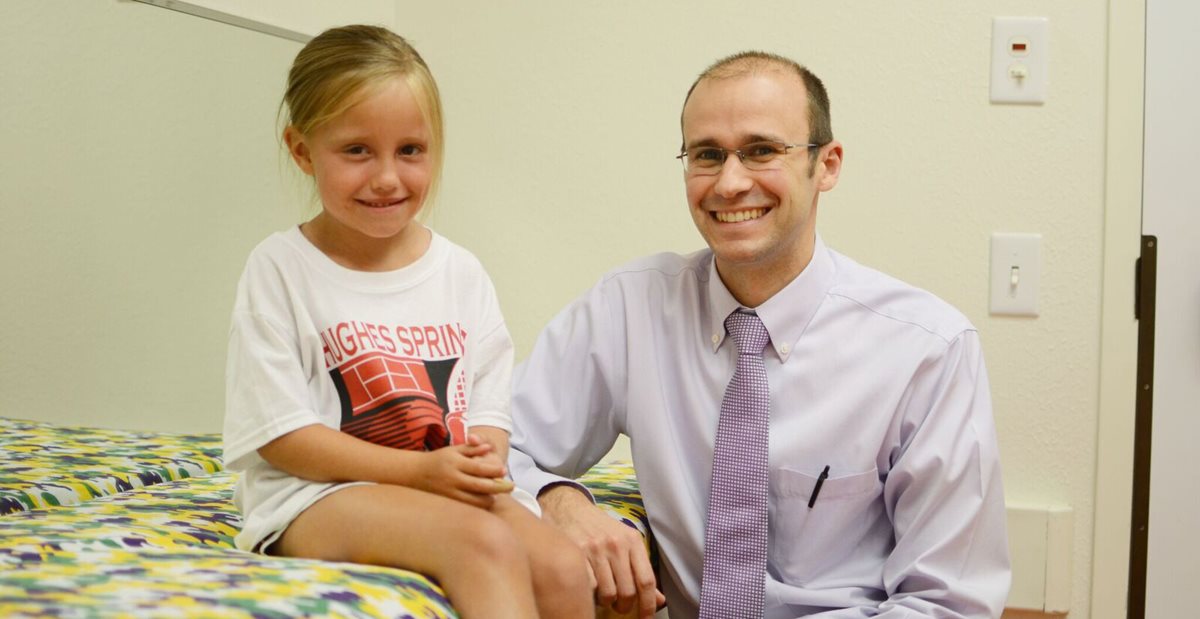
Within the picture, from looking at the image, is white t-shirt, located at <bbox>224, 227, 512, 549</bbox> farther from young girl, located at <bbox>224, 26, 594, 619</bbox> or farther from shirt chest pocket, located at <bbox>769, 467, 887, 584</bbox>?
Answer: shirt chest pocket, located at <bbox>769, 467, 887, 584</bbox>

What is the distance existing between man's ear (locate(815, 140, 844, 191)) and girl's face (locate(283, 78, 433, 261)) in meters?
0.55

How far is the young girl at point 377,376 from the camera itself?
105 cm

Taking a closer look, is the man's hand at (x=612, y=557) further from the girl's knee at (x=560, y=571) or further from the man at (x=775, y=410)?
the girl's knee at (x=560, y=571)

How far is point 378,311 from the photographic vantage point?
120 cm

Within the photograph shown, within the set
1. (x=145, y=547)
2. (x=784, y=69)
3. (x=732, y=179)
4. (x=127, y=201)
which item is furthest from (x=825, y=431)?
(x=127, y=201)

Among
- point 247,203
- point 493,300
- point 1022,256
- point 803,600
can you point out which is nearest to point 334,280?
point 493,300

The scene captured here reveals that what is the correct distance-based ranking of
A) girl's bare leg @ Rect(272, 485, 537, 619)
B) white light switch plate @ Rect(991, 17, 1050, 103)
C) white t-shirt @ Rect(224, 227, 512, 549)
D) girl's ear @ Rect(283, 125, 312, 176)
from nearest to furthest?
girl's bare leg @ Rect(272, 485, 537, 619) → white t-shirt @ Rect(224, 227, 512, 549) → girl's ear @ Rect(283, 125, 312, 176) → white light switch plate @ Rect(991, 17, 1050, 103)

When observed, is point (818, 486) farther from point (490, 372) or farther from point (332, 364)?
point (332, 364)

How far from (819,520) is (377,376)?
556 mm

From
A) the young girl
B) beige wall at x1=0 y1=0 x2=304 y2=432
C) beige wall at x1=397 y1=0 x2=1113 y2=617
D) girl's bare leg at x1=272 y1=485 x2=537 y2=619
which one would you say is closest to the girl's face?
the young girl

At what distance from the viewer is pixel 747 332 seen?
56.1 inches

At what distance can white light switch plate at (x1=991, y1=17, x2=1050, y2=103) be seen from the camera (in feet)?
6.31

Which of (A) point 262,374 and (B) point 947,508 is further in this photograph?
(B) point 947,508

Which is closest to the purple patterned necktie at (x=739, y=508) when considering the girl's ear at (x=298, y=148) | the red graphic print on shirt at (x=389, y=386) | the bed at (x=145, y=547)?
the bed at (x=145, y=547)
